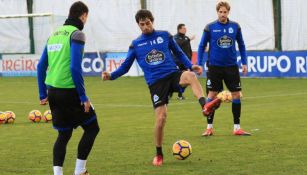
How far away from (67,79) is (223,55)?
528cm

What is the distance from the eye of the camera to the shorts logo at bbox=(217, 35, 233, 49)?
→ 553 inches

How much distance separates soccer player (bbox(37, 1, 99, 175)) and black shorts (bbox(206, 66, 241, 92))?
4.96 m

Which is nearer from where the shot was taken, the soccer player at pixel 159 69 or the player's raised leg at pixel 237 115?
the soccer player at pixel 159 69

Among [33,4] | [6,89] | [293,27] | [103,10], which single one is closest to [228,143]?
[6,89]

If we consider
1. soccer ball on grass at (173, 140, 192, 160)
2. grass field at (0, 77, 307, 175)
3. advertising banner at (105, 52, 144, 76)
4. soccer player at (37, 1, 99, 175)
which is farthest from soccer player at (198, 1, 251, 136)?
advertising banner at (105, 52, 144, 76)

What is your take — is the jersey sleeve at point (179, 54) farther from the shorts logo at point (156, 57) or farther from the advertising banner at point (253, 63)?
the advertising banner at point (253, 63)

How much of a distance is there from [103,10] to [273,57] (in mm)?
12386

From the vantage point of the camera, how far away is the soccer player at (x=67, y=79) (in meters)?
9.18

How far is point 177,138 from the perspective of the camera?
14055mm

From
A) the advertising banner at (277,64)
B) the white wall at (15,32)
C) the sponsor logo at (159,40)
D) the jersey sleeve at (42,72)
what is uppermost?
the white wall at (15,32)

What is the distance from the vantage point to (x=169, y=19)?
129 feet

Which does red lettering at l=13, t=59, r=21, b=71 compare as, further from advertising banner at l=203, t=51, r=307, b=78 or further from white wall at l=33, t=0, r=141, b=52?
advertising banner at l=203, t=51, r=307, b=78

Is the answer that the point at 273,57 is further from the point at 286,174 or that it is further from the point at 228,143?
the point at 286,174

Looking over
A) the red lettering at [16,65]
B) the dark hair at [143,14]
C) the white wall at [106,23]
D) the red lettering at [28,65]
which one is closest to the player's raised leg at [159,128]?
the dark hair at [143,14]
